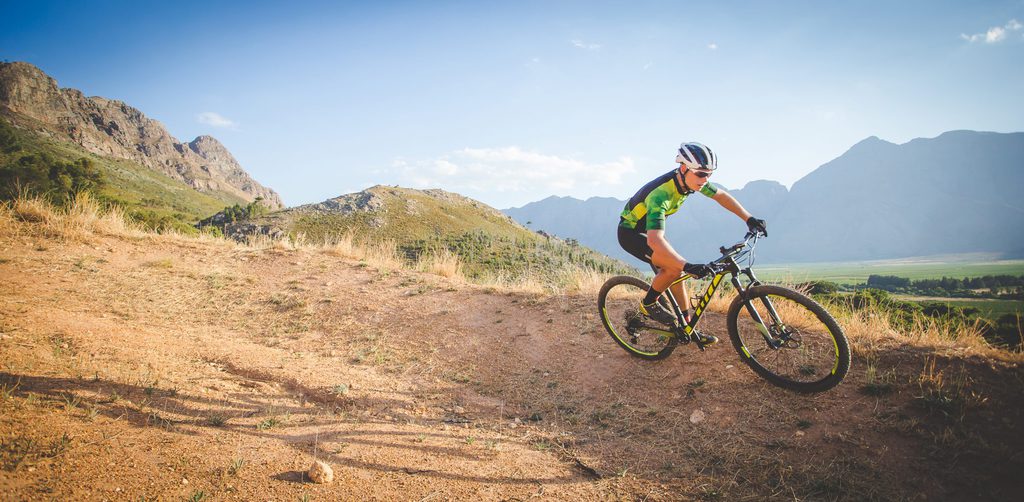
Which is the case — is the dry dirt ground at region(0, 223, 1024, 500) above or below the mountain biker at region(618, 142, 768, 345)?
below

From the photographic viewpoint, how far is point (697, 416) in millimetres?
4488

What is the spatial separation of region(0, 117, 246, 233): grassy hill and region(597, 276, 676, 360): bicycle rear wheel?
15632mm

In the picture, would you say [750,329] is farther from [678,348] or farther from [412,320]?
[412,320]

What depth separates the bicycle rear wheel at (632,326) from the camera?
5.62 m

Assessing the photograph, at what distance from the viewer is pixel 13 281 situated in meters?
7.32

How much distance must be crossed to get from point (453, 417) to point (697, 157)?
175 inches

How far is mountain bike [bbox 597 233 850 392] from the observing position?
4.30 m

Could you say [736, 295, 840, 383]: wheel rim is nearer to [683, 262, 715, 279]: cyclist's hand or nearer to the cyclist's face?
[683, 262, 715, 279]: cyclist's hand

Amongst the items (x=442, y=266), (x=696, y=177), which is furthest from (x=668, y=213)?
(x=442, y=266)

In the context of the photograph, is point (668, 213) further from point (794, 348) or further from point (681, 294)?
point (794, 348)

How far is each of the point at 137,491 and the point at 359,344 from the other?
4.54 m

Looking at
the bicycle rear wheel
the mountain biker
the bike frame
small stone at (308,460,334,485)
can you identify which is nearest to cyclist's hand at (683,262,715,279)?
the mountain biker

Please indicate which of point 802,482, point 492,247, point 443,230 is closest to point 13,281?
point 802,482

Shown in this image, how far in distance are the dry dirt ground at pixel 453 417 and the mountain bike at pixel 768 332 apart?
256mm
